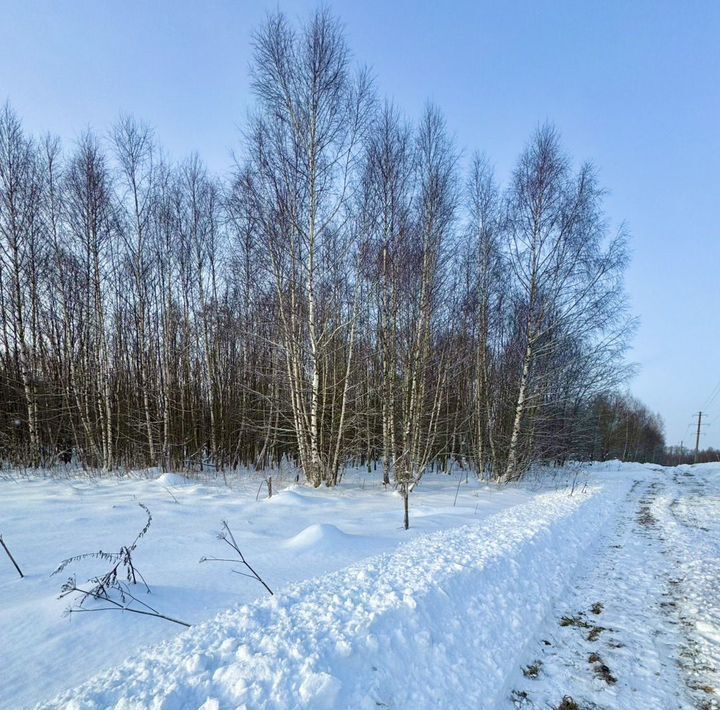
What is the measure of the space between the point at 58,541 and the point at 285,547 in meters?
2.53

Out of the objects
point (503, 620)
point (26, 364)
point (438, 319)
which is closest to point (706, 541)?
point (503, 620)

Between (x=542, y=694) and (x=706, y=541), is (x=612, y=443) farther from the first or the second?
(x=542, y=694)

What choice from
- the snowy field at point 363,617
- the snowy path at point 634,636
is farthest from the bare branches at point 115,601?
the snowy path at point 634,636

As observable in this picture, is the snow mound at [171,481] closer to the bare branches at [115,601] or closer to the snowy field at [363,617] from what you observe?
the snowy field at [363,617]

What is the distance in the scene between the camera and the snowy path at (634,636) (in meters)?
2.35

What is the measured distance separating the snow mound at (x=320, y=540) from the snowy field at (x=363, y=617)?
0.9 inches

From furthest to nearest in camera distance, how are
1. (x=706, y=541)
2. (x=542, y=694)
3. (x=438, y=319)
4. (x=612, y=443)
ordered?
1. (x=612, y=443)
2. (x=438, y=319)
3. (x=706, y=541)
4. (x=542, y=694)

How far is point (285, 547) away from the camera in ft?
14.6

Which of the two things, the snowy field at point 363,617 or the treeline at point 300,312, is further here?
the treeline at point 300,312

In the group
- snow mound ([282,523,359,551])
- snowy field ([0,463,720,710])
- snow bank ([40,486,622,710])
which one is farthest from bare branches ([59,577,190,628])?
snow mound ([282,523,359,551])

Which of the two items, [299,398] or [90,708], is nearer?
[90,708]

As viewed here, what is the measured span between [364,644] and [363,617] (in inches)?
9.5

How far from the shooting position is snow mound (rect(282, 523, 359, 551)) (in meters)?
4.43

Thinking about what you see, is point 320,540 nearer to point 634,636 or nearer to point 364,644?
point 364,644
